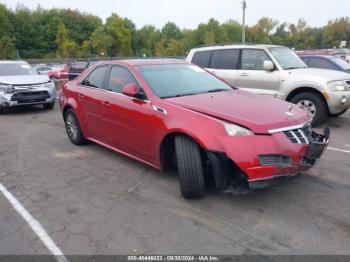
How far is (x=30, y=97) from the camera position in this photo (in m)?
10.1

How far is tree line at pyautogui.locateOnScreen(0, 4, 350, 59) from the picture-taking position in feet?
184

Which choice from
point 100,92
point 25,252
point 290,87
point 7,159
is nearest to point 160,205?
point 25,252

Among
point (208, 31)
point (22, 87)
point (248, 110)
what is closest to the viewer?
point (248, 110)

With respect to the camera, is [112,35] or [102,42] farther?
[112,35]

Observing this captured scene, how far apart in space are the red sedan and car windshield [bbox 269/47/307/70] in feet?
10.5

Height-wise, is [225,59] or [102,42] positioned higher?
[102,42]

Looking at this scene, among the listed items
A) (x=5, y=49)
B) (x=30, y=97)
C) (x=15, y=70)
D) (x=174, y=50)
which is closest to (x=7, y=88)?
(x=30, y=97)

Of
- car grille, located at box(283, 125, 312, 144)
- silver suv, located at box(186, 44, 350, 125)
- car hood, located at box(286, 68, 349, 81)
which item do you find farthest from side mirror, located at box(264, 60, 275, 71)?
car grille, located at box(283, 125, 312, 144)

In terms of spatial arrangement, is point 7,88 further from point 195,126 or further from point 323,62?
point 323,62

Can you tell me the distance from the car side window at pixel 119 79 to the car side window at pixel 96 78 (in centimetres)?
27

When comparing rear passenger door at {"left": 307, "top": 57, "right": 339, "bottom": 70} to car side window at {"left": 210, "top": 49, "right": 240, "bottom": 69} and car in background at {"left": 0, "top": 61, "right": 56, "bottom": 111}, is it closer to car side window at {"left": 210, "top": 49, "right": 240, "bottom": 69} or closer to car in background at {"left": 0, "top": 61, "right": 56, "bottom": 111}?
car side window at {"left": 210, "top": 49, "right": 240, "bottom": 69}

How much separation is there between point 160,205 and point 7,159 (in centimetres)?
331

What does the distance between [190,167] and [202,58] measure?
5.91 m

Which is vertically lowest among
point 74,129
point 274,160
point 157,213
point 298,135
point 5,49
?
point 157,213
